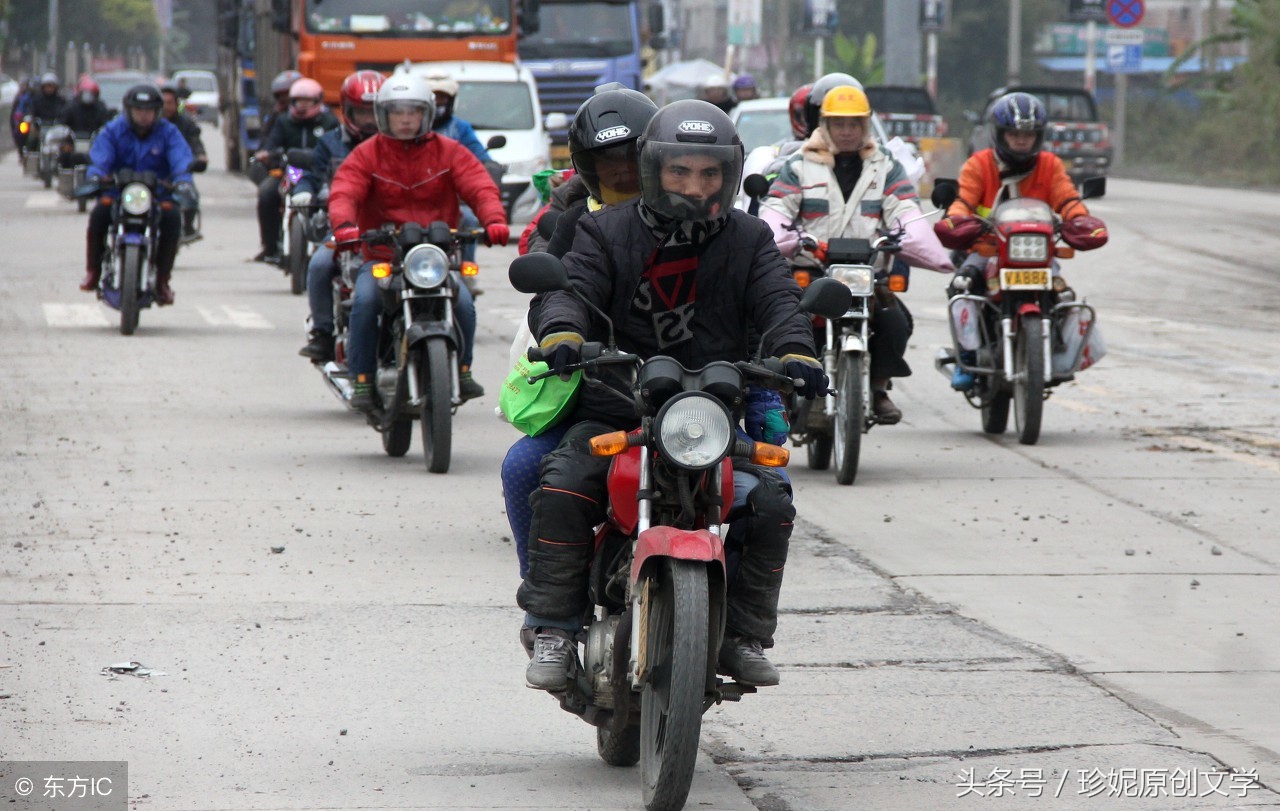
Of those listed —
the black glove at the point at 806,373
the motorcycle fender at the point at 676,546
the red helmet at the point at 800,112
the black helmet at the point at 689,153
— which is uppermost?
the red helmet at the point at 800,112

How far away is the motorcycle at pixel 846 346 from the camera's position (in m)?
9.84

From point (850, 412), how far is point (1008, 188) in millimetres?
2220

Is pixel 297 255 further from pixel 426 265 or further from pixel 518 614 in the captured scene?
pixel 518 614

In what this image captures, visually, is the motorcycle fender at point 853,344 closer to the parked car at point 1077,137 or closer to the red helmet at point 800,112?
the red helmet at point 800,112

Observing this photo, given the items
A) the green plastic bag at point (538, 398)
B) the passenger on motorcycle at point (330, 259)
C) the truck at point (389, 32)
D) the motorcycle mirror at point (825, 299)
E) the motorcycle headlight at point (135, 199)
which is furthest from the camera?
the truck at point (389, 32)

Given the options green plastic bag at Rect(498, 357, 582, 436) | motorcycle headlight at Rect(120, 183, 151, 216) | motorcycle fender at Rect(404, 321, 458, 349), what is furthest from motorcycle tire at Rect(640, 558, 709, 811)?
motorcycle headlight at Rect(120, 183, 151, 216)

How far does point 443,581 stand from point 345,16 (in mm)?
19401

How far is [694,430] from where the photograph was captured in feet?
15.1

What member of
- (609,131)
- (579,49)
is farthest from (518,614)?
(579,49)

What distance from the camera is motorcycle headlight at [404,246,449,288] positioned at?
10109 millimetres

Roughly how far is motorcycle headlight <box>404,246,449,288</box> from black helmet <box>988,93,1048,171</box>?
3045 mm

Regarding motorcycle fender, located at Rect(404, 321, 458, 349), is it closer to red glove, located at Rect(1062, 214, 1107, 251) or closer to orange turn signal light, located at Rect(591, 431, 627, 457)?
red glove, located at Rect(1062, 214, 1107, 251)

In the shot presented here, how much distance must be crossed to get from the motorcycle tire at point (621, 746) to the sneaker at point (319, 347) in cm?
644

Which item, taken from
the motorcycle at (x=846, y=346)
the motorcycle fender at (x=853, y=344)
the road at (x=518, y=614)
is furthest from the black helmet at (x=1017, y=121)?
the motorcycle fender at (x=853, y=344)
